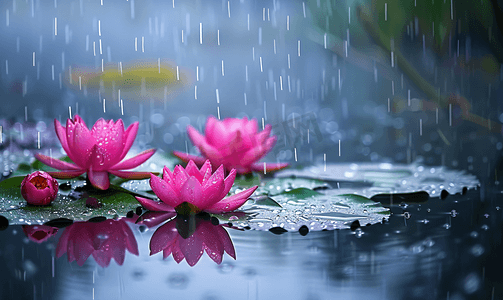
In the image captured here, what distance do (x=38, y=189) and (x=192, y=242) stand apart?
278mm

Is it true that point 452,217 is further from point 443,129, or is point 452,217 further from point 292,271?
point 443,129

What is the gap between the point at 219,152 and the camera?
2.89 ft

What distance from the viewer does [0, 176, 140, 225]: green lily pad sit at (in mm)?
604

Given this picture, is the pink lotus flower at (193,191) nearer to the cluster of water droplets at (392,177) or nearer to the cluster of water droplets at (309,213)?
the cluster of water droplets at (309,213)

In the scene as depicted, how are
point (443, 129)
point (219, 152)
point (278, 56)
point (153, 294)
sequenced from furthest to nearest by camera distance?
1. point (278, 56)
2. point (443, 129)
3. point (219, 152)
4. point (153, 294)

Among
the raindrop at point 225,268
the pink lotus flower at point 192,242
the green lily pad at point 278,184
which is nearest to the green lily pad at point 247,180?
the green lily pad at point 278,184

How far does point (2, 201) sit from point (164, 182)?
0.29m

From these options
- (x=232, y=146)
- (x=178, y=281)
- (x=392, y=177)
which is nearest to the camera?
(x=178, y=281)

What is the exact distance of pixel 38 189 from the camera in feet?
2.09

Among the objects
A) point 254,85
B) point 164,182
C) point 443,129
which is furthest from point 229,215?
point 254,85

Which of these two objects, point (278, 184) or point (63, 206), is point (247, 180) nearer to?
point (278, 184)

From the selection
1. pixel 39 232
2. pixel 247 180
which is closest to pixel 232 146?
pixel 247 180

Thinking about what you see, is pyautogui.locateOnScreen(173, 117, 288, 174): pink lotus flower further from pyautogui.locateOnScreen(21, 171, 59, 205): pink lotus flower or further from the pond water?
pyautogui.locateOnScreen(21, 171, 59, 205): pink lotus flower

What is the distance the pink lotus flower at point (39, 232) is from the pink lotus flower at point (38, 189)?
5cm
